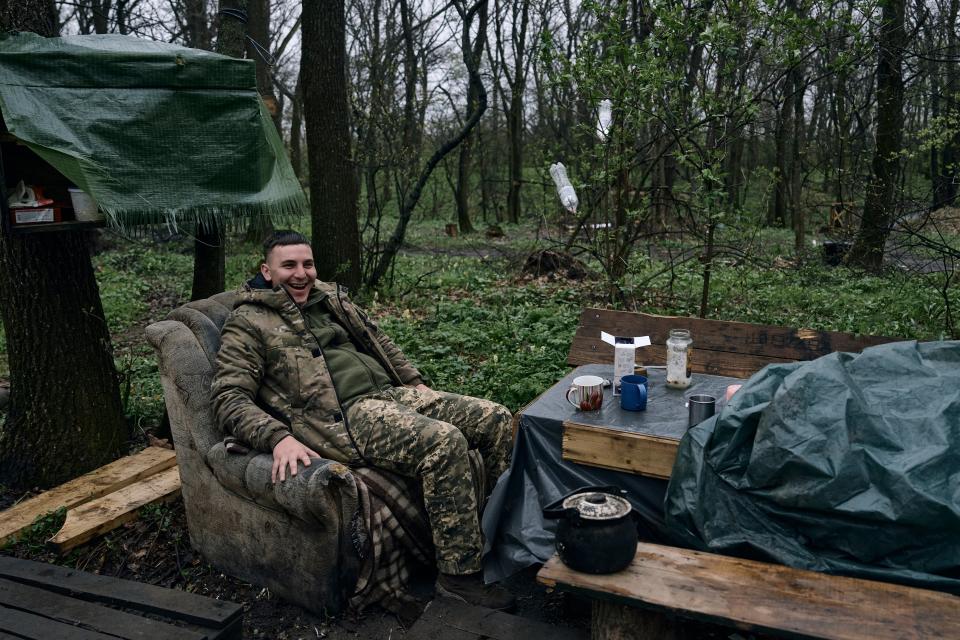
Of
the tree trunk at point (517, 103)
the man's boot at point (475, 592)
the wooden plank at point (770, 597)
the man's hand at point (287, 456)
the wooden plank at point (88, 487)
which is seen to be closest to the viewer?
the wooden plank at point (770, 597)

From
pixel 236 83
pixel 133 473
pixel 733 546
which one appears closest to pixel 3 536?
pixel 133 473

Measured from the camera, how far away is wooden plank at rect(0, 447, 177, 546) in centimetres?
367

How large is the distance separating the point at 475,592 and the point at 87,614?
1.59m

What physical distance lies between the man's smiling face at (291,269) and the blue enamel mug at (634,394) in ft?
5.44

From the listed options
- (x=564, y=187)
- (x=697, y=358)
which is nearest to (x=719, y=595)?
(x=697, y=358)

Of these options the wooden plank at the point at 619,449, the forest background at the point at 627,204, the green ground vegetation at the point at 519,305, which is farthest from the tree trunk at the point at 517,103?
the wooden plank at the point at 619,449

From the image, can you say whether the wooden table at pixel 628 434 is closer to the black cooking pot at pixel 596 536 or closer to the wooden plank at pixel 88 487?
the black cooking pot at pixel 596 536

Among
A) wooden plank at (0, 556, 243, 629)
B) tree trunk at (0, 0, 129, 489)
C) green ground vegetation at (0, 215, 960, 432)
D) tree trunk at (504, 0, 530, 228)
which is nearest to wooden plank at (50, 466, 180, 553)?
wooden plank at (0, 556, 243, 629)

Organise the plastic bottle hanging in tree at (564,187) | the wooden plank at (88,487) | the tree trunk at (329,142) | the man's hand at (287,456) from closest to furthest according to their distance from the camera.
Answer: the man's hand at (287,456) → the wooden plank at (88,487) → the plastic bottle hanging in tree at (564,187) → the tree trunk at (329,142)

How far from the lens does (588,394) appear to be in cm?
318

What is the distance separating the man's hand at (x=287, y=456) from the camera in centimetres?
298

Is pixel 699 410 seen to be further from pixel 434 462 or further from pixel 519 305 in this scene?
pixel 519 305

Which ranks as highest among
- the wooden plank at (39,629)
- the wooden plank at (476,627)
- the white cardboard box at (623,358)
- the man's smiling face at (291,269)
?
the man's smiling face at (291,269)

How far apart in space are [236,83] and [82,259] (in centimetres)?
142
